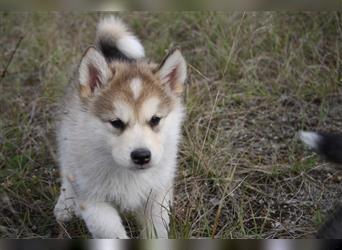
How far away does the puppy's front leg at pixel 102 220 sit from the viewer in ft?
7.09

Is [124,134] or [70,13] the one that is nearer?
[124,134]

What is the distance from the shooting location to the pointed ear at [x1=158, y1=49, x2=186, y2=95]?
222 cm

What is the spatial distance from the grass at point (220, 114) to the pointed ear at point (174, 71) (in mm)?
146

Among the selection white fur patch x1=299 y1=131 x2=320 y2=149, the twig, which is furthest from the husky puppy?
white fur patch x1=299 y1=131 x2=320 y2=149

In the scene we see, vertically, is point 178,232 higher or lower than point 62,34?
lower

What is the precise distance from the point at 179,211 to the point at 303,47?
815 millimetres

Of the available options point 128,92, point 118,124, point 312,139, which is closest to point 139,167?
point 118,124

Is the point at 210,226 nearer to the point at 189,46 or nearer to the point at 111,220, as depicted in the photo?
the point at 111,220

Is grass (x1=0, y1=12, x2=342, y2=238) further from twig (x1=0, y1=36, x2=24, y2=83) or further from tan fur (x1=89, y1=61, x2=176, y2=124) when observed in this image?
tan fur (x1=89, y1=61, x2=176, y2=124)

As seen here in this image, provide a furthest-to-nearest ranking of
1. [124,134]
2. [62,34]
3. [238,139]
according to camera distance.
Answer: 1. [62,34]
2. [238,139]
3. [124,134]

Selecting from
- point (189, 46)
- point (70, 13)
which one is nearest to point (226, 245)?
point (189, 46)

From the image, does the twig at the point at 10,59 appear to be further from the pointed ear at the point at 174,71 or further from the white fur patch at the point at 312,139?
the white fur patch at the point at 312,139

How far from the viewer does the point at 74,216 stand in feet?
7.51

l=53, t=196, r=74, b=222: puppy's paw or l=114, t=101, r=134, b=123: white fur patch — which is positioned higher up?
l=114, t=101, r=134, b=123: white fur patch
